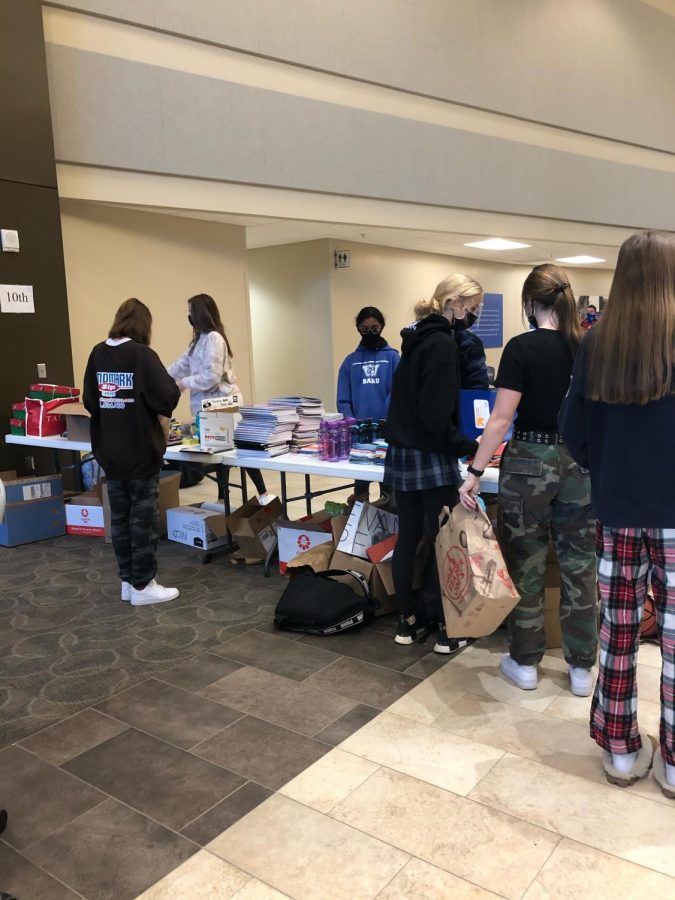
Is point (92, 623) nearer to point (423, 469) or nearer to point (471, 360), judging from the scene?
point (423, 469)

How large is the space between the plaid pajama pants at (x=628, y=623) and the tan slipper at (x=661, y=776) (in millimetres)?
54

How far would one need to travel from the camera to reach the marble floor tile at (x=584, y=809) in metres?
1.83

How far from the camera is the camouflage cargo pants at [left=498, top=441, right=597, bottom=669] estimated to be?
2.48m

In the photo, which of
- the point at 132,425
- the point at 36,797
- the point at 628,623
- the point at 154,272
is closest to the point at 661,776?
the point at 628,623

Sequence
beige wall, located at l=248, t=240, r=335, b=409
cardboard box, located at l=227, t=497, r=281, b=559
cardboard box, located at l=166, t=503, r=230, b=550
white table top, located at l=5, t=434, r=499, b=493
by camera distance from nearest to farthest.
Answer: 1. white table top, located at l=5, t=434, r=499, b=493
2. cardboard box, located at l=227, t=497, r=281, b=559
3. cardboard box, located at l=166, t=503, r=230, b=550
4. beige wall, located at l=248, t=240, r=335, b=409

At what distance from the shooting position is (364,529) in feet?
11.5

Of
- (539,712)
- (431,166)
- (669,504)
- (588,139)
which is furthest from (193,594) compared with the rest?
(588,139)

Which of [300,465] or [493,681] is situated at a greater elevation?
[300,465]

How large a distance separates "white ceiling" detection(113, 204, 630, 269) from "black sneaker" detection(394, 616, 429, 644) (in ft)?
14.3

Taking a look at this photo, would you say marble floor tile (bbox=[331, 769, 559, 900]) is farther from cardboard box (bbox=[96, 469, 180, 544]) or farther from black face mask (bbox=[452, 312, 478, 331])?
cardboard box (bbox=[96, 469, 180, 544])

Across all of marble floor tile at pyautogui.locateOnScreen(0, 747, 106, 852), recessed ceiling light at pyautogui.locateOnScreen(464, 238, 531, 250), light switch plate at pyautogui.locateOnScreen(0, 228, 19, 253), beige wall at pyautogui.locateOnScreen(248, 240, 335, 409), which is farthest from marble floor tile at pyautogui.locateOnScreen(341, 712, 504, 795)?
recessed ceiling light at pyautogui.locateOnScreen(464, 238, 531, 250)

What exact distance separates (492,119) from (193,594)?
6709 mm

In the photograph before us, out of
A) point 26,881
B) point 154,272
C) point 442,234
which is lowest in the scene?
point 26,881

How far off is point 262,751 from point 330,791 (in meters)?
0.33
